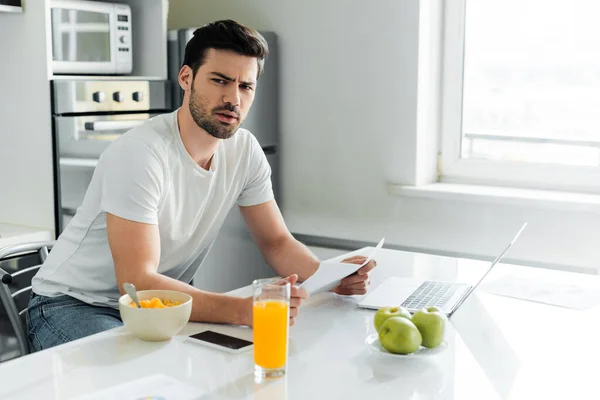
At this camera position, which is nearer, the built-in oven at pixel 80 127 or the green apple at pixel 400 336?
the green apple at pixel 400 336

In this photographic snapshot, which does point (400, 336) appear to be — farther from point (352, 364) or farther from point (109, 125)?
point (109, 125)

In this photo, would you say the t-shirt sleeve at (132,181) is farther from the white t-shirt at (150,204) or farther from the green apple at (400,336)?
the green apple at (400,336)

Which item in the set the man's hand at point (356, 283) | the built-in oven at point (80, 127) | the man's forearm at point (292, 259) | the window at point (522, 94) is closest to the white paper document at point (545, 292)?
the man's hand at point (356, 283)

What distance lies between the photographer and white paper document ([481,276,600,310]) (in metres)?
1.81

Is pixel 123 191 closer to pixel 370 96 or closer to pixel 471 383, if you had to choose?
pixel 471 383

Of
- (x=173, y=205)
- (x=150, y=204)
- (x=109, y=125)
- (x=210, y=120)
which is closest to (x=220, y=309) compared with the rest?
(x=150, y=204)

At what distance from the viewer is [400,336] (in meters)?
1.38

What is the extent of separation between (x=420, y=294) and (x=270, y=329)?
1.95 feet

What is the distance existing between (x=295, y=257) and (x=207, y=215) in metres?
0.26

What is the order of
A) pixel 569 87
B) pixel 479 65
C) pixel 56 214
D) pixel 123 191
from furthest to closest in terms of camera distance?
pixel 479 65 < pixel 569 87 < pixel 56 214 < pixel 123 191

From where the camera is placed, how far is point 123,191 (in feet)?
5.82

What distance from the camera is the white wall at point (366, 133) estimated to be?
10.3 ft

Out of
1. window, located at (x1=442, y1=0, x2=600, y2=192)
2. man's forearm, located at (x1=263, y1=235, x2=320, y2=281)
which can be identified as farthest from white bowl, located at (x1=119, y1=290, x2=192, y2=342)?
window, located at (x1=442, y1=0, x2=600, y2=192)

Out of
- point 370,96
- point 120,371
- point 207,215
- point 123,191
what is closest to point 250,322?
point 120,371
